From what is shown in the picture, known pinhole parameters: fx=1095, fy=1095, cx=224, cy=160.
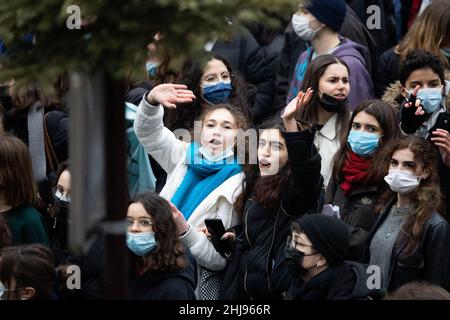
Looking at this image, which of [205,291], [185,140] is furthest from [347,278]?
[185,140]

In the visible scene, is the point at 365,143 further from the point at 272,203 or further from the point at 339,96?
the point at 272,203

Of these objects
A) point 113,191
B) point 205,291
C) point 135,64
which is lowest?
point 205,291

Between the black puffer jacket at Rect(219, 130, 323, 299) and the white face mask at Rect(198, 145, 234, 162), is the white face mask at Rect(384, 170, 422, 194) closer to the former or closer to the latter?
the black puffer jacket at Rect(219, 130, 323, 299)

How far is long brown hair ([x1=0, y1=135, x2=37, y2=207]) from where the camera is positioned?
7.33 metres

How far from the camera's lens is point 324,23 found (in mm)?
8359

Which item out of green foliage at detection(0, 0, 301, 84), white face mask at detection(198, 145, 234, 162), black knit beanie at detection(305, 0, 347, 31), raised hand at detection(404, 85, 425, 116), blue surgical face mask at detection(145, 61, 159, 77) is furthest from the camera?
black knit beanie at detection(305, 0, 347, 31)

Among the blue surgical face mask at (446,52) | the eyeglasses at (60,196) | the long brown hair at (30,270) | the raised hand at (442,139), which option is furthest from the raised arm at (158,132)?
the blue surgical face mask at (446,52)

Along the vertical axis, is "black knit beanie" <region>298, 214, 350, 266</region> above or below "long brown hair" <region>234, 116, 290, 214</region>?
below

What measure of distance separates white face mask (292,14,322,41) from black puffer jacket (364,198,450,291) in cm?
238

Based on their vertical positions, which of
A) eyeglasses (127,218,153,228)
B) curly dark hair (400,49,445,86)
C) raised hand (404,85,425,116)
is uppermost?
curly dark hair (400,49,445,86)

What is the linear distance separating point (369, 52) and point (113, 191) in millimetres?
5537

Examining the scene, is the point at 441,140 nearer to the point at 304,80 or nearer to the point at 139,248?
the point at 304,80

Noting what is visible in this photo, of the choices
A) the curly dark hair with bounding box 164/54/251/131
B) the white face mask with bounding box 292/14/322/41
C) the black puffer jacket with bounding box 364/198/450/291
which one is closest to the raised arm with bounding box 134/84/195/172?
the curly dark hair with bounding box 164/54/251/131

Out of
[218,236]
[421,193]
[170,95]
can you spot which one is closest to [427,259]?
[421,193]
